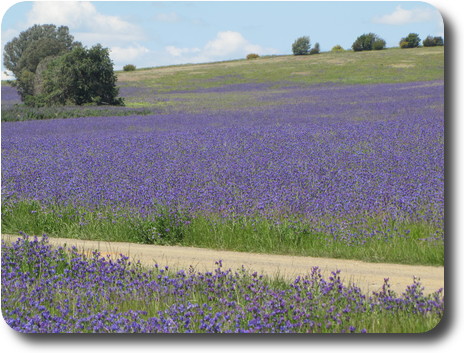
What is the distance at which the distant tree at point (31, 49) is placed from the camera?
122 ft

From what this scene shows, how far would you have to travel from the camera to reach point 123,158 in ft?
41.4

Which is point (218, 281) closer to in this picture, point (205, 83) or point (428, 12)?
point (428, 12)

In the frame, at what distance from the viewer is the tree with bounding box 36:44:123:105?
3222 centimetres

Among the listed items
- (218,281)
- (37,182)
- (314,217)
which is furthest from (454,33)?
(37,182)

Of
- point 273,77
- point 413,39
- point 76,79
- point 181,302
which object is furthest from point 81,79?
point 181,302

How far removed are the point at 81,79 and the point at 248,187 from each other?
1000 inches

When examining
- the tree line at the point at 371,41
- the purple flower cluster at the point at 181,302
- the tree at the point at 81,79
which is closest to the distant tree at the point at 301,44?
the tree line at the point at 371,41

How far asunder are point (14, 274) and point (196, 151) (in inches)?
320

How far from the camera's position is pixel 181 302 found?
16.0ft

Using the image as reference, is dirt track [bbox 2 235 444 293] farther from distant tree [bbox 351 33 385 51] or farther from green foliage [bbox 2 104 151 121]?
green foliage [bbox 2 104 151 121]

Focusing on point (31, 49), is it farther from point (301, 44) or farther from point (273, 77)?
point (301, 44)

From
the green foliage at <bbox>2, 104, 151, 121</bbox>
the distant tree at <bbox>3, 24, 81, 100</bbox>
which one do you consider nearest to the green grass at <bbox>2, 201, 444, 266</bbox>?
the green foliage at <bbox>2, 104, 151, 121</bbox>

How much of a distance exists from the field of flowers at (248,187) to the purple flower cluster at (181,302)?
69.7 inches

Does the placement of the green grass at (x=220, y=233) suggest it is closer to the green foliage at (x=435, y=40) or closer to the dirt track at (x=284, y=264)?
the dirt track at (x=284, y=264)
